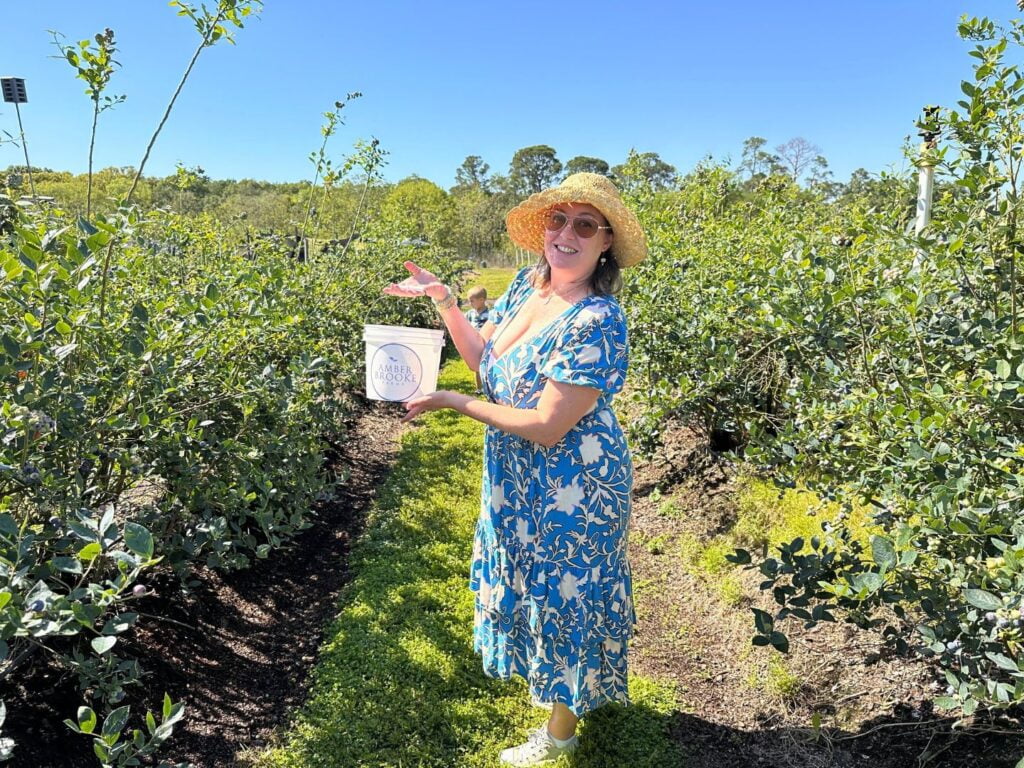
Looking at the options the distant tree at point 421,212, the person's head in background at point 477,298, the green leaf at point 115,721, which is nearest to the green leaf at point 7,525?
the green leaf at point 115,721

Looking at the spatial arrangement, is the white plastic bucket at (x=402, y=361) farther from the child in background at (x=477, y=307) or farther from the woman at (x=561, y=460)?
the child in background at (x=477, y=307)

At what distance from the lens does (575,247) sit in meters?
1.96

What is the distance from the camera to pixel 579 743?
2322 mm

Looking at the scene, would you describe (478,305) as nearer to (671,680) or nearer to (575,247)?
(671,680)

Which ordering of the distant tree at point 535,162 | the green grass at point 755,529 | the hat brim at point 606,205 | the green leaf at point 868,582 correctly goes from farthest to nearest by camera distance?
the distant tree at point 535,162, the green grass at point 755,529, the hat brim at point 606,205, the green leaf at point 868,582

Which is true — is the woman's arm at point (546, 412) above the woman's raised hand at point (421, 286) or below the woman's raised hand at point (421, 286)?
below

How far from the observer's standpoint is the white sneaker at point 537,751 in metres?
2.25

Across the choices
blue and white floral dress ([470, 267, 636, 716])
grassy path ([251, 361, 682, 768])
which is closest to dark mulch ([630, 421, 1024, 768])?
grassy path ([251, 361, 682, 768])

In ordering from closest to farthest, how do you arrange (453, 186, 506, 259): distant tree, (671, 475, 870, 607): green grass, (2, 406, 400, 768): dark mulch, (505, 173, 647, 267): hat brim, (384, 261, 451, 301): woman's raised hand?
(505, 173, 647, 267): hat brim < (2, 406, 400, 768): dark mulch < (384, 261, 451, 301): woman's raised hand < (671, 475, 870, 607): green grass < (453, 186, 506, 259): distant tree

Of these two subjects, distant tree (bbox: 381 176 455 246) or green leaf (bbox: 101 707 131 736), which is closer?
green leaf (bbox: 101 707 131 736)

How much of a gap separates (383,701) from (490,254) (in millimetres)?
41648

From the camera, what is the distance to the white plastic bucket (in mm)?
2010

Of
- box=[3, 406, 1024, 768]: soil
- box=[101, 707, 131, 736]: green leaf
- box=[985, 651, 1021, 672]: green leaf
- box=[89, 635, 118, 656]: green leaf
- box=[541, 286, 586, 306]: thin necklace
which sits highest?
box=[541, 286, 586, 306]: thin necklace

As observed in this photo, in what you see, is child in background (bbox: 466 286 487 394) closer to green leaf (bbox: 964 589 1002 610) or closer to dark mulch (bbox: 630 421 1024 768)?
dark mulch (bbox: 630 421 1024 768)
